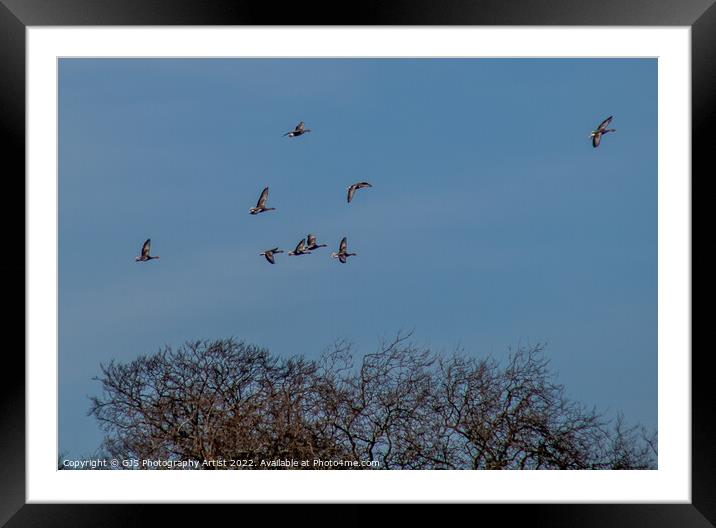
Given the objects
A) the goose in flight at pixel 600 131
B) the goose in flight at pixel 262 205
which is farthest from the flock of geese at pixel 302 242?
the goose in flight at pixel 600 131

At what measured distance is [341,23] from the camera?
233 cm

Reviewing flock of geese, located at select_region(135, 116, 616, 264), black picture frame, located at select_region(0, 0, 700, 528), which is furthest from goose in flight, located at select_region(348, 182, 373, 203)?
black picture frame, located at select_region(0, 0, 700, 528)

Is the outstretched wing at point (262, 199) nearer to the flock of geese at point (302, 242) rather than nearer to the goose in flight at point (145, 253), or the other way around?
the flock of geese at point (302, 242)

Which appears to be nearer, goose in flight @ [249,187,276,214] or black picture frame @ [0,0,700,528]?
black picture frame @ [0,0,700,528]

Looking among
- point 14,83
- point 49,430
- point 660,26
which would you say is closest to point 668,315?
point 660,26

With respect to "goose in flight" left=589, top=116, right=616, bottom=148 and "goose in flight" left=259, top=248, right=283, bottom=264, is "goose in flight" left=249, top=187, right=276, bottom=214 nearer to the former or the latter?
"goose in flight" left=259, top=248, right=283, bottom=264

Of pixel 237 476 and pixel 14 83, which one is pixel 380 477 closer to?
pixel 237 476

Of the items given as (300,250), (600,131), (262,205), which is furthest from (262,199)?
(600,131)

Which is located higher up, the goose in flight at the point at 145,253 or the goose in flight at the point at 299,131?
the goose in flight at the point at 299,131

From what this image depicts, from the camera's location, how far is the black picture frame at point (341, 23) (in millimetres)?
2322

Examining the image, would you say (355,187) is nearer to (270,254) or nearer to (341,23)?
(270,254)

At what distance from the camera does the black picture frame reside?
232cm

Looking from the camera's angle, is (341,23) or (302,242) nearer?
(341,23)

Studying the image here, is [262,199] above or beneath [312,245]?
above
